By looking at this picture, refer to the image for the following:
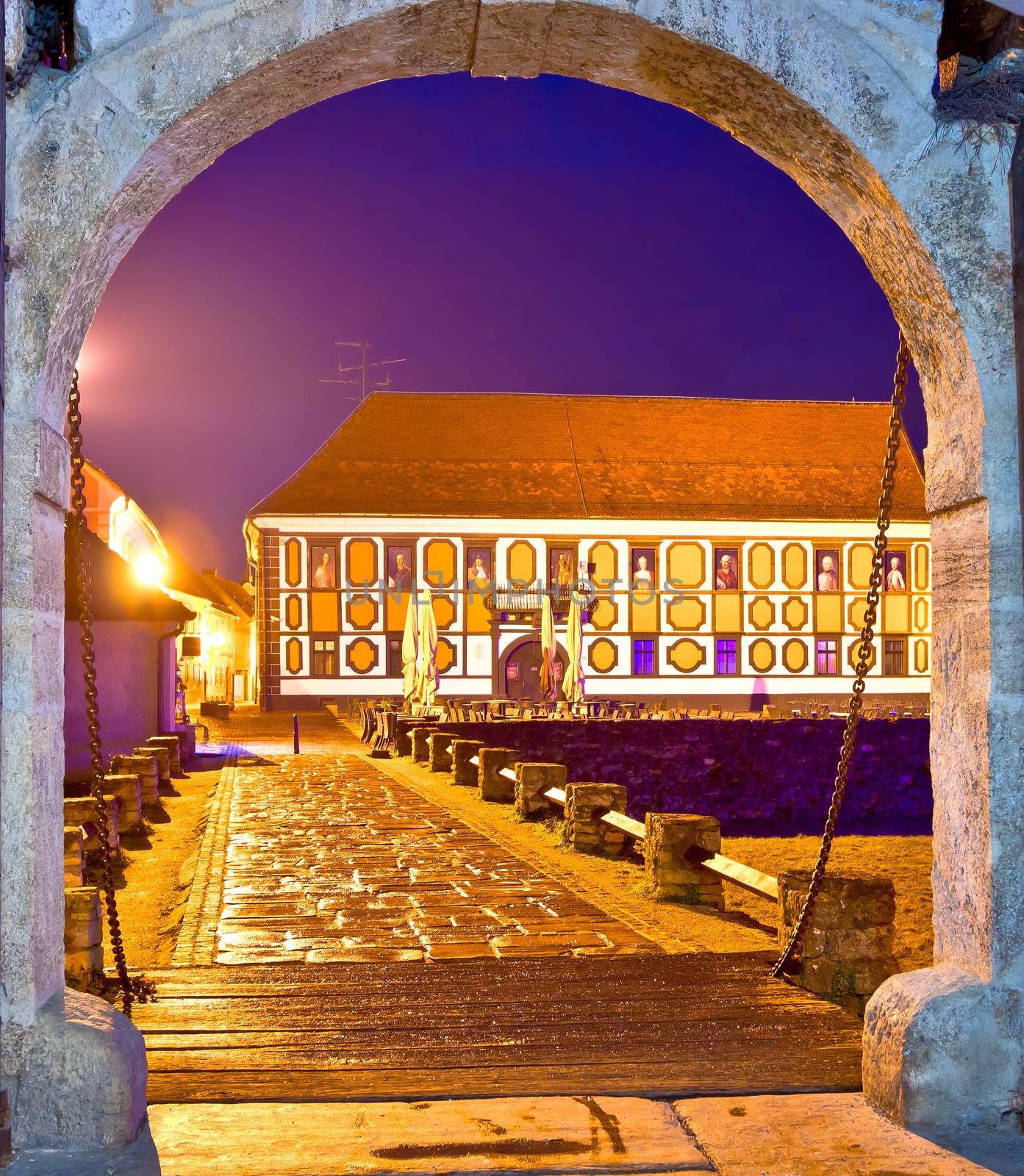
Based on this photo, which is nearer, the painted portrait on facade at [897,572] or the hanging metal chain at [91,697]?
the hanging metal chain at [91,697]

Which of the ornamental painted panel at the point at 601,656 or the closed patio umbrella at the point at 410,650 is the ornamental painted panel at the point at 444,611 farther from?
the closed patio umbrella at the point at 410,650

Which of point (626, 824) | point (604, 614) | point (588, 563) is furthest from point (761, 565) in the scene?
point (626, 824)

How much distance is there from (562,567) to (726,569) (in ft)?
18.3

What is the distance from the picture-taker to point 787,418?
141ft

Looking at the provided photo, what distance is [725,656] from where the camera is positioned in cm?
3856

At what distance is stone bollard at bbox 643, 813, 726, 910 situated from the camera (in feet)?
25.6

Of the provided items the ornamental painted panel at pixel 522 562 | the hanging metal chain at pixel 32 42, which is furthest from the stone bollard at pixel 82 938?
the ornamental painted panel at pixel 522 562

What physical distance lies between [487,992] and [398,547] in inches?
1286

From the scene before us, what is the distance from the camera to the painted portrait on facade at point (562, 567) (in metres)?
37.6

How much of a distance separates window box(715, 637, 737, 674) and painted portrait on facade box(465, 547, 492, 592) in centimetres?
792

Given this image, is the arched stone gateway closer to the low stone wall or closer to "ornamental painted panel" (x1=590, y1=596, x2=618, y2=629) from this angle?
the low stone wall

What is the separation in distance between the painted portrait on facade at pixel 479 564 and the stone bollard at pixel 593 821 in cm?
2768

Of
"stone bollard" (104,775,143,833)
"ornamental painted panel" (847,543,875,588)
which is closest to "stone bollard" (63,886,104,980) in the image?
"stone bollard" (104,775,143,833)

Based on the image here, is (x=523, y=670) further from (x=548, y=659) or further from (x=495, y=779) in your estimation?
(x=495, y=779)
